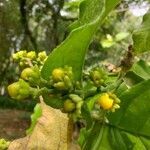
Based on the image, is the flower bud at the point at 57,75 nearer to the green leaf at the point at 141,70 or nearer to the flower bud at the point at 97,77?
the flower bud at the point at 97,77

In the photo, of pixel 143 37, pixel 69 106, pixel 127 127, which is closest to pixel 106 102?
pixel 69 106

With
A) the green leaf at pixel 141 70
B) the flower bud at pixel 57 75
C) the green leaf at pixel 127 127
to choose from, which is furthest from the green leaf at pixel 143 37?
the flower bud at pixel 57 75

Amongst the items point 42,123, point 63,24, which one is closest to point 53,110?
point 42,123

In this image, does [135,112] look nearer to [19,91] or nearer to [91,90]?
[91,90]

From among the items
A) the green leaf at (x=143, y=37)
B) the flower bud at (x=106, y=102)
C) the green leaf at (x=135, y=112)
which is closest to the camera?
the flower bud at (x=106, y=102)

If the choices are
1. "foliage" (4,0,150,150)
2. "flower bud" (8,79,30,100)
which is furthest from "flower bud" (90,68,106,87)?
"flower bud" (8,79,30,100)

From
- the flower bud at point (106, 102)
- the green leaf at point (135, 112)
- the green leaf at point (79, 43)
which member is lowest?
the green leaf at point (135, 112)
